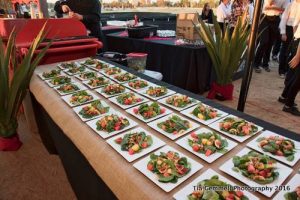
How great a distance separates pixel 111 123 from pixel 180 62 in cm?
179

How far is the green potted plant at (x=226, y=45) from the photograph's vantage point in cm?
211

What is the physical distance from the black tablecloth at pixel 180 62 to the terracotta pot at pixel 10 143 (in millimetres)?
1695

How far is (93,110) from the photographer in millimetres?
1026

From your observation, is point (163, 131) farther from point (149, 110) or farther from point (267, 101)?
point (267, 101)

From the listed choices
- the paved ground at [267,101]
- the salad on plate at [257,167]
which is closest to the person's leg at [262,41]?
the paved ground at [267,101]

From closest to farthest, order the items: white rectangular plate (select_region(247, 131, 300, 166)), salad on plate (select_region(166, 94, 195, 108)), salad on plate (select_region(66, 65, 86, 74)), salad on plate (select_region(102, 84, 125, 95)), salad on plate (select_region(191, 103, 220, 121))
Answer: white rectangular plate (select_region(247, 131, 300, 166)), salad on plate (select_region(191, 103, 220, 121)), salad on plate (select_region(166, 94, 195, 108)), salad on plate (select_region(102, 84, 125, 95)), salad on plate (select_region(66, 65, 86, 74))

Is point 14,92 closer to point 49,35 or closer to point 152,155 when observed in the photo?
point 49,35

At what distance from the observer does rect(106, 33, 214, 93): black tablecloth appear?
2.46m

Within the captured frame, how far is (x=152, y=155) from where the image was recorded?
29.6 inches

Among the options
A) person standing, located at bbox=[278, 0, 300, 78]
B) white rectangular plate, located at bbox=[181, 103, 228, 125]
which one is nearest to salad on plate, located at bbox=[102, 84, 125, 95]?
white rectangular plate, located at bbox=[181, 103, 228, 125]

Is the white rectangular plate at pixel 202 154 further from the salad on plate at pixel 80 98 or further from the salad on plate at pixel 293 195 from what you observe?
the salad on plate at pixel 80 98

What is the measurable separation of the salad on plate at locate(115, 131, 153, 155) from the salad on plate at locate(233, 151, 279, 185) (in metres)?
0.30

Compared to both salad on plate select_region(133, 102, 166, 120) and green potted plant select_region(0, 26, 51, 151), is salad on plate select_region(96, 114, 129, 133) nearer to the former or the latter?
salad on plate select_region(133, 102, 166, 120)

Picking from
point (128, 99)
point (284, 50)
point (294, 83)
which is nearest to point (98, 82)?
point (128, 99)
